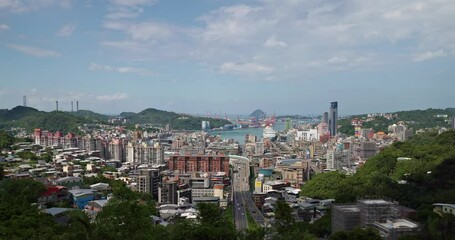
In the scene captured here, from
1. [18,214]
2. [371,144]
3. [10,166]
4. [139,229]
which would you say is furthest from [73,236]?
[371,144]

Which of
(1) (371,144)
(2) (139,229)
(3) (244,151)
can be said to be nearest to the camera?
(2) (139,229)

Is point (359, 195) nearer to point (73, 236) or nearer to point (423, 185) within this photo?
point (423, 185)

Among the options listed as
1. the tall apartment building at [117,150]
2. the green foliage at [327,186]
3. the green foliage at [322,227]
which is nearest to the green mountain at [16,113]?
the tall apartment building at [117,150]

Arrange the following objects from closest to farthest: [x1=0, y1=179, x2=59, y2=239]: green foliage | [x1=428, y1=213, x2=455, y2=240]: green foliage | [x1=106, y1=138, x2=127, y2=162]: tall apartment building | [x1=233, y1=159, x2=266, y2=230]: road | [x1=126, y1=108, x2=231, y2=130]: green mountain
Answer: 1. [x1=0, y1=179, x2=59, y2=239]: green foliage
2. [x1=428, y1=213, x2=455, y2=240]: green foliage
3. [x1=233, y1=159, x2=266, y2=230]: road
4. [x1=106, y1=138, x2=127, y2=162]: tall apartment building
5. [x1=126, y1=108, x2=231, y2=130]: green mountain

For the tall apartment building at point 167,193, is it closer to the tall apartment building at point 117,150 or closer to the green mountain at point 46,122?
the tall apartment building at point 117,150

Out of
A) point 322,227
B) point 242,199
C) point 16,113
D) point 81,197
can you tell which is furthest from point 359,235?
point 16,113

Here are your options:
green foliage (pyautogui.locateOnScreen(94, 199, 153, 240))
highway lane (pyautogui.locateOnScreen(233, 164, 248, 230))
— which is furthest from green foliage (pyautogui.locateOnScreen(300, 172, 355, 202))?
green foliage (pyautogui.locateOnScreen(94, 199, 153, 240))

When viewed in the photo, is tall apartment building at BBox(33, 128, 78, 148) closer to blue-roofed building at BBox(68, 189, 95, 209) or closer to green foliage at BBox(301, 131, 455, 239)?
blue-roofed building at BBox(68, 189, 95, 209)
